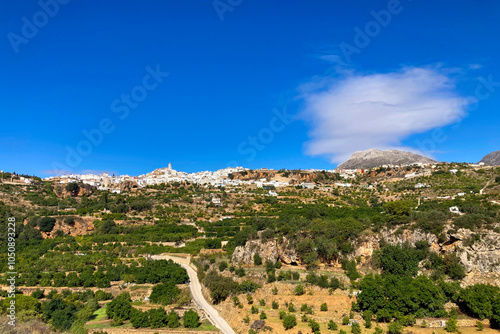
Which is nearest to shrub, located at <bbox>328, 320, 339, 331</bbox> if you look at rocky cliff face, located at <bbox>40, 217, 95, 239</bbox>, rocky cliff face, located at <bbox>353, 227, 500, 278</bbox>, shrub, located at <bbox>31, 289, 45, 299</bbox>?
rocky cliff face, located at <bbox>353, 227, 500, 278</bbox>

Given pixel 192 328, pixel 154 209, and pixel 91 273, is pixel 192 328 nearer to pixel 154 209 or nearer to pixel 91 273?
pixel 91 273

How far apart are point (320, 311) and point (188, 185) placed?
69.7m

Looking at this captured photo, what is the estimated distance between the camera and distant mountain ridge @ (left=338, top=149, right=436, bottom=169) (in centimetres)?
15260

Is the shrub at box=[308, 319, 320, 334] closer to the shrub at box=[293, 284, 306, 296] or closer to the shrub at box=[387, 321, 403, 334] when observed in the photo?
the shrub at box=[387, 321, 403, 334]

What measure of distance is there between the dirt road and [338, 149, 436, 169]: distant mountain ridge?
130m

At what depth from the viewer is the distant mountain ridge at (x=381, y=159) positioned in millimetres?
152600

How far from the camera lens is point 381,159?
161250mm

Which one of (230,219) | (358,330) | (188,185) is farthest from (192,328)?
(188,185)

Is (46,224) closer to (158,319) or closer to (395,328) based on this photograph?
(158,319)

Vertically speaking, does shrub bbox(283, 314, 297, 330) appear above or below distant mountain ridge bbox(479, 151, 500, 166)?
below

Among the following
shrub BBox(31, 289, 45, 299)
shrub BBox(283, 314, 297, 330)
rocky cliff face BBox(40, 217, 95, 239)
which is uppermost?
rocky cliff face BBox(40, 217, 95, 239)

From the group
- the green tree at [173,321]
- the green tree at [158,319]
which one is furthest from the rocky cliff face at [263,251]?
the green tree at [158,319]

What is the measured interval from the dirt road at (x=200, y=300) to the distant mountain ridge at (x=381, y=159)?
129824 millimetres

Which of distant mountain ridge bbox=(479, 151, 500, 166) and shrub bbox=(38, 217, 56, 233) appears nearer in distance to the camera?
shrub bbox=(38, 217, 56, 233)
